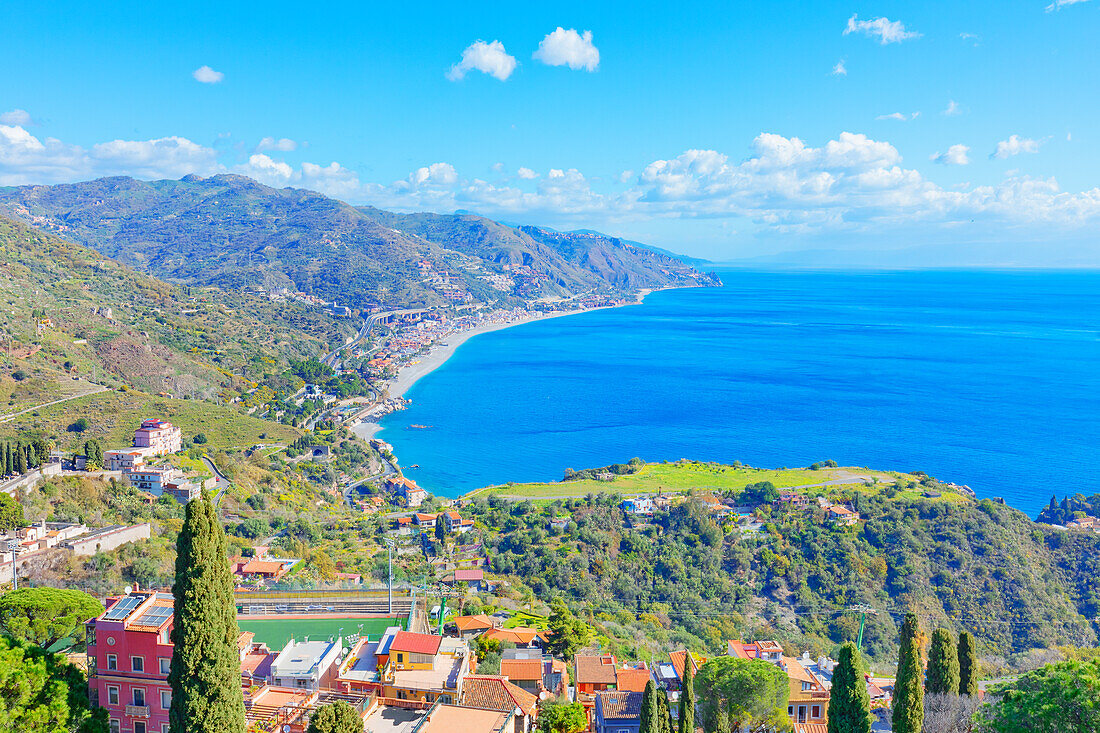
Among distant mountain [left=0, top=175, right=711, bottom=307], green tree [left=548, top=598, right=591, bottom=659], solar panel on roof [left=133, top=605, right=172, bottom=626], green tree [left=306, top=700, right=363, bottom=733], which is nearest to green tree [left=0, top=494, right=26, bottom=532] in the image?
solar panel on roof [left=133, top=605, right=172, bottom=626]

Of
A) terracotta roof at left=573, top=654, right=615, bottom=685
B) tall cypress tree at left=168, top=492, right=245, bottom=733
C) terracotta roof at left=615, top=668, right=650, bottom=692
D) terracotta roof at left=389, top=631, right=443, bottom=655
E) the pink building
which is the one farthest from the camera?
the pink building

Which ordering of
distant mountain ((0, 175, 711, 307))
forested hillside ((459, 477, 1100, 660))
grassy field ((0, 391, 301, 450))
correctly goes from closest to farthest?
forested hillside ((459, 477, 1100, 660)) < grassy field ((0, 391, 301, 450)) < distant mountain ((0, 175, 711, 307))

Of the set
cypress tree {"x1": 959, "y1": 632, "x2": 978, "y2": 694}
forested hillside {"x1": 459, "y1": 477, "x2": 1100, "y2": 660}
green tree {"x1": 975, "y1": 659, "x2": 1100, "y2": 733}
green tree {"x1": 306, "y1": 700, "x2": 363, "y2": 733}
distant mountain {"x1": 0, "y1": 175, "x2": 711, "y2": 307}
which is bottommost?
forested hillside {"x1": 459, "y1": 477, "x2": 1100, "y2": 660}

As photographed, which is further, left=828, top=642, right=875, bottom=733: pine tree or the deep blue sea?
the deep blue sea

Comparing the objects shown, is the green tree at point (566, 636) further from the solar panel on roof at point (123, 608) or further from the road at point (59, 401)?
the road at point (59, 401)

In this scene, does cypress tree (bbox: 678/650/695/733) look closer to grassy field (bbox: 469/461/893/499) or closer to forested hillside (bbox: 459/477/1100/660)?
forested hillside (bbox: 459/477/1100/660)

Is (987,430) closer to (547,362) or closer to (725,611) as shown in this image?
(725,611)

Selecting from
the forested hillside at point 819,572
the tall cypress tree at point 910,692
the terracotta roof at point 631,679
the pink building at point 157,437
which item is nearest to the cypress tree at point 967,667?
the tall cypress tree at point 910,692
